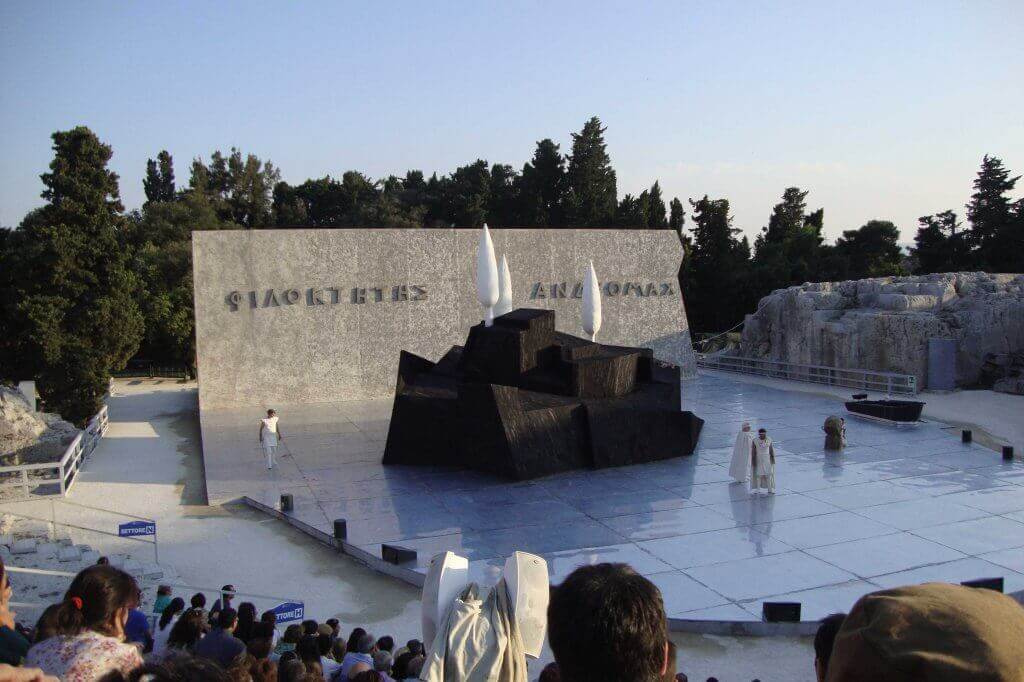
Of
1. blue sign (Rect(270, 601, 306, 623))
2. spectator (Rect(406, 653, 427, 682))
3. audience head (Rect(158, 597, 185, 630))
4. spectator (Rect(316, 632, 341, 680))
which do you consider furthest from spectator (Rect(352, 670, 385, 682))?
audience head (Rect(158, 597, 185, 630))

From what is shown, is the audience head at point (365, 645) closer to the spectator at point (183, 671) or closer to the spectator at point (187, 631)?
the spectator at point (187, 631)

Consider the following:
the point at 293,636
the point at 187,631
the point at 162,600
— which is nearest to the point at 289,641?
the point at 293,636

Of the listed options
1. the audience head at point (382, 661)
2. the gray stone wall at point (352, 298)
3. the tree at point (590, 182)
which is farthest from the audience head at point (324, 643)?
the tree at point (590, 182)

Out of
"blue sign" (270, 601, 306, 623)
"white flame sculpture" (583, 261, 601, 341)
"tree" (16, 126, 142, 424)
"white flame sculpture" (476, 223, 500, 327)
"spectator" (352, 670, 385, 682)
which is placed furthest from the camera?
"tree" (16, 126, 142, 424)

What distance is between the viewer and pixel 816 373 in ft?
66.1

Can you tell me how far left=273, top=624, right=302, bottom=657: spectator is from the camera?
15.6 feet

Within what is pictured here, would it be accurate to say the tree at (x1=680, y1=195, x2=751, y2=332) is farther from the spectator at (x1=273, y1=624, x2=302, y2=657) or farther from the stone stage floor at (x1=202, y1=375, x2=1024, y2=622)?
the spectator at (x1=273, y1=624, x2=302, y2=657)

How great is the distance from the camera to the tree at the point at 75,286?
17.2 metres

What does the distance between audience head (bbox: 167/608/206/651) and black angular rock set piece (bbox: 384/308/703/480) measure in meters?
5.96

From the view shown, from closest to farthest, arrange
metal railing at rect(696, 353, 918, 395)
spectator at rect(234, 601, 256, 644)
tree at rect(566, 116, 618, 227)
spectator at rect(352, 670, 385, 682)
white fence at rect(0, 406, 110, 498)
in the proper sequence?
spectator at rect(352, 670, 385, 682) → spectator at rect(234, 601, 256, 644) → white fence at rect(0, 406, 110, 498) → metal railing at rect(696, 353, 918, 395) → tree at rect(566, 116, 618, 227)

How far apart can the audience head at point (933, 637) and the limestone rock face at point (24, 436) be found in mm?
13148

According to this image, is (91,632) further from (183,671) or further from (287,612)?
(287,612)

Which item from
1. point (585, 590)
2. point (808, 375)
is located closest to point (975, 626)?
point (585, 590)

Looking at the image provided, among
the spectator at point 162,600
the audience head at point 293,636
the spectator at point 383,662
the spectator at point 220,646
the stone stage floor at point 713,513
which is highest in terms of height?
the spectator at point 220,646
